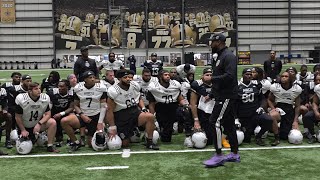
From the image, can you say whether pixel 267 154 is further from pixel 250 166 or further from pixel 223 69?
pixel 223 69

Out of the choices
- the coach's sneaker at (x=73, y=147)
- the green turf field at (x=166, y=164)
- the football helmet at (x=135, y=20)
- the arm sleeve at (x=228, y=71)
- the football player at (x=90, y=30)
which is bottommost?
the green turf field at (x=166, y=164)

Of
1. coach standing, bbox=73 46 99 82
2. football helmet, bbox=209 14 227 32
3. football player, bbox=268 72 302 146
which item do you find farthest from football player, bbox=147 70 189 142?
football helmet, bbox=209 14 227 32

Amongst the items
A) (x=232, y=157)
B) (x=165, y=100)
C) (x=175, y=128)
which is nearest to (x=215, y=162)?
(x=232, y=157)

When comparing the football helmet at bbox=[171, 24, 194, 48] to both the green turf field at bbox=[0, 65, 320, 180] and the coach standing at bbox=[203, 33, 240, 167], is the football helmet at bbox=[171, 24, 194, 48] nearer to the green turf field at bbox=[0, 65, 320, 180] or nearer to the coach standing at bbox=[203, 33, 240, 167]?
the green turf field at bbox=[0, 65, 320, 180]

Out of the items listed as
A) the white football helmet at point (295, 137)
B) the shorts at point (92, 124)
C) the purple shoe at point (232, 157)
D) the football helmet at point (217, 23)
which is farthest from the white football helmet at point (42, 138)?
the football helmet at point (217, 23)

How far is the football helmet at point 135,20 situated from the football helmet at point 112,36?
62.1 inches

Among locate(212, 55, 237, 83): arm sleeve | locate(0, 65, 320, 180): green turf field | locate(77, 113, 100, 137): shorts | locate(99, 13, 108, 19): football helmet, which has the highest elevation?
locate(99, 13, 108, 19): football helmet

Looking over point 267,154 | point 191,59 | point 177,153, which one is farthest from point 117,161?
point 191,59

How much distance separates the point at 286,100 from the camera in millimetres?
7523

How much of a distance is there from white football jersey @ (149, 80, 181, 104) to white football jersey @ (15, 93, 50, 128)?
6.28 ft

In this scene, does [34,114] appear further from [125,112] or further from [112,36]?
[112,36]

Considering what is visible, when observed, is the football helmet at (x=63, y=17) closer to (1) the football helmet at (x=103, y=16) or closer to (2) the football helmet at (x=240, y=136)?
(1) the football helmet at (x=103, y=16)

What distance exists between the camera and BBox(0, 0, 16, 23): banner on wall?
4128 centimetres

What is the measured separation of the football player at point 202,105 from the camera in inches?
278
